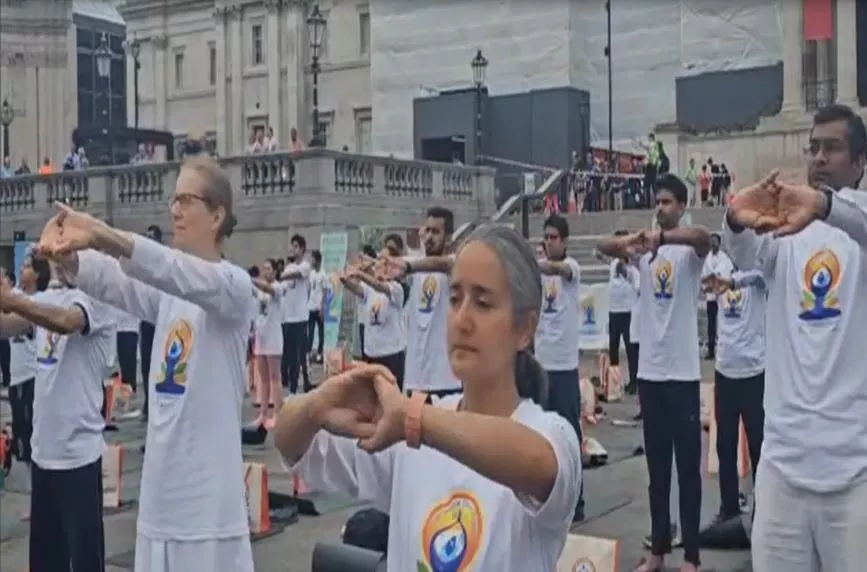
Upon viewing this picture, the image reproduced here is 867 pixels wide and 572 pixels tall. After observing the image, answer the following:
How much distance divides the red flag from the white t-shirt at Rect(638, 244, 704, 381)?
31.0 meters

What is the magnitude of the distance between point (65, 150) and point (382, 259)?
163 feet

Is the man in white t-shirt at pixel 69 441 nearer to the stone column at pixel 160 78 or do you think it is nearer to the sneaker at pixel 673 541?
the sneaker at pixel 673 541

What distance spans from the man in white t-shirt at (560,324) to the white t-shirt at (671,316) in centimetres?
157

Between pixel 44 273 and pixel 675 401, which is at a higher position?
pixel 44 273

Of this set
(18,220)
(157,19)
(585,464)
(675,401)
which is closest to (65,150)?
(157,19)

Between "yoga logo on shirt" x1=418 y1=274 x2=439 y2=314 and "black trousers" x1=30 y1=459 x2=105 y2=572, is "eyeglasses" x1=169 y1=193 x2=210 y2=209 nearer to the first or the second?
"black trousers" x1=30 y1=459 x2=105 y2=572

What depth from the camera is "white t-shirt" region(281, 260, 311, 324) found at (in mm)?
17828

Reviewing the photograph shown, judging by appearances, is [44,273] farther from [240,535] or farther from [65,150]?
[65,150]


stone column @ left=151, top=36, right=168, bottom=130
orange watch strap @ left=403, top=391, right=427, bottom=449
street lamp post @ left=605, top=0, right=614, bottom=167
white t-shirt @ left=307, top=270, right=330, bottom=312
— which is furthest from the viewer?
stone column @ left=151, top=36, right=168, bottom=130

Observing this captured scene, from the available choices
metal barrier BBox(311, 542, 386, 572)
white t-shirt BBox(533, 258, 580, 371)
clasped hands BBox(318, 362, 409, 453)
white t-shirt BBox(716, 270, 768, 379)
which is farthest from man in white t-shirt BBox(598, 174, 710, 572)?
clasped hands BBox(318, 362, 409, 453)

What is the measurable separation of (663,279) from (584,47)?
4246 centimetres

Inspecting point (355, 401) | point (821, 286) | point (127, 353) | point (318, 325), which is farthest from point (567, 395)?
point (318, 325)

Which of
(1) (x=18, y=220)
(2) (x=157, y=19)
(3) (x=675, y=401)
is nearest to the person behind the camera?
(3) (x=675, y=401)

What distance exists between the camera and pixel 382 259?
33.7ft
